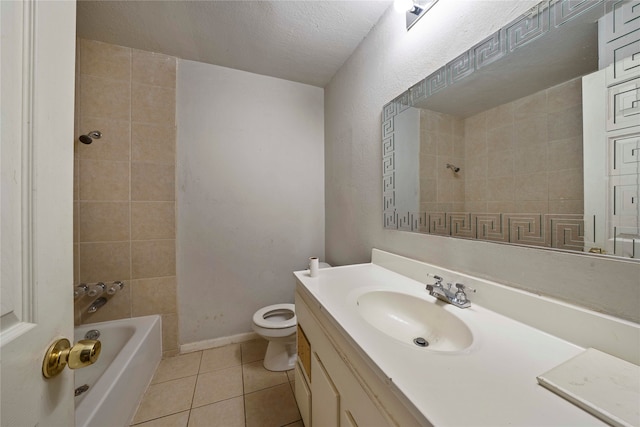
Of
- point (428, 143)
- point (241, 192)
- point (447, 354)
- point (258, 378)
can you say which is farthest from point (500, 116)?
point (258, 378)

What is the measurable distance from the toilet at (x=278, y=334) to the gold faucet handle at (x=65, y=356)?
104 cm

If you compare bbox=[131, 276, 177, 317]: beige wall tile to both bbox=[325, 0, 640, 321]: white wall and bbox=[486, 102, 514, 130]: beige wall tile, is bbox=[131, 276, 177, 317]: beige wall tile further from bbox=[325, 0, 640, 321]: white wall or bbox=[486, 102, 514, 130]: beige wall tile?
bbox=[486, 102, 514, 130]: beige wall tile

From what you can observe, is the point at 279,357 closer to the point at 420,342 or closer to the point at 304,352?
the point at 304,352

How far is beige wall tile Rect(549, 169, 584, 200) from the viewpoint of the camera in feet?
1.99

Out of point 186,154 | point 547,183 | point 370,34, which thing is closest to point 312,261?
point 547,183

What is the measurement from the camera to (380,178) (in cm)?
135

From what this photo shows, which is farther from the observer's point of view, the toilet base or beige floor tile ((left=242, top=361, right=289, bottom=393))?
the toilet base

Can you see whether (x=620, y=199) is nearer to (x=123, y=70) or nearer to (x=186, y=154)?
(x=186, y=154)

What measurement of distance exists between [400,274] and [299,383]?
75 centimetres

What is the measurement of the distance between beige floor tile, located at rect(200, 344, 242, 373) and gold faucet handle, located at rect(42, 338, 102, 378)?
1.42 m

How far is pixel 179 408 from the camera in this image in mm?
1247

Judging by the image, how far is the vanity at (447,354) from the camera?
39cm

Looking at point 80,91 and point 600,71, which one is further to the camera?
point 80,91

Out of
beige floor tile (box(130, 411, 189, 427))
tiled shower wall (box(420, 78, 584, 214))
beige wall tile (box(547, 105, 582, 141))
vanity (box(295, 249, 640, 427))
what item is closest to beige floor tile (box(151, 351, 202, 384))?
beige floor tile (box(130, 411, 189, 427))
